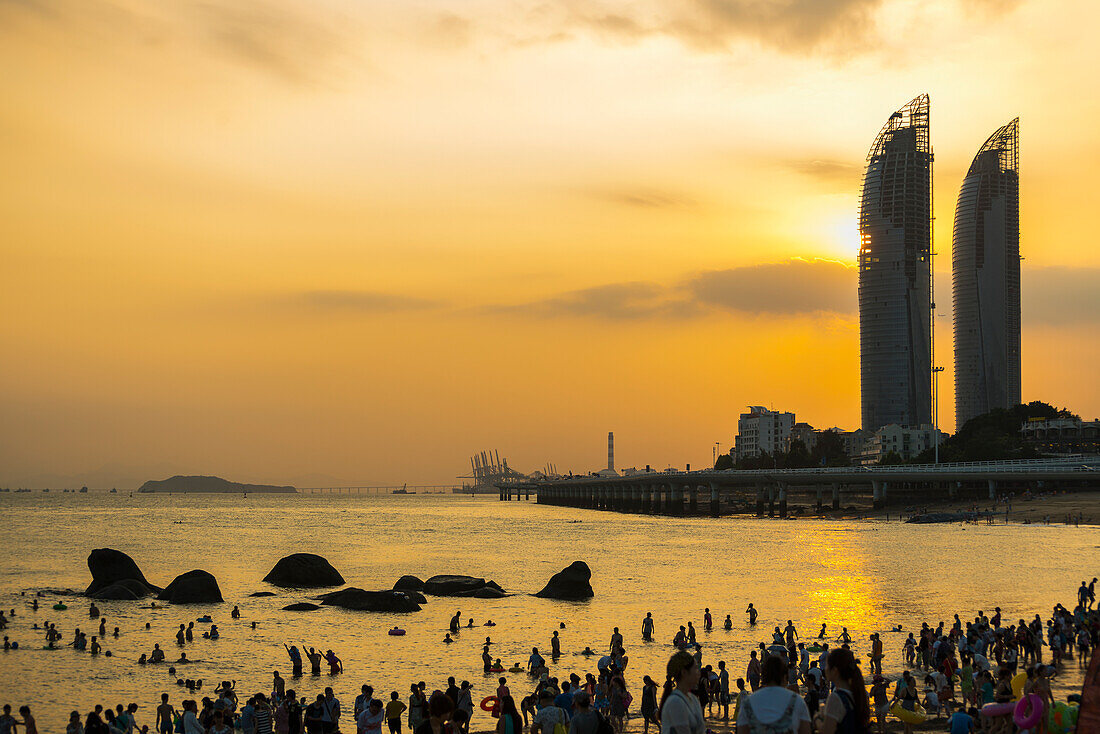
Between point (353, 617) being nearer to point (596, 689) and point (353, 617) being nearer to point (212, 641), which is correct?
point (212, 641)

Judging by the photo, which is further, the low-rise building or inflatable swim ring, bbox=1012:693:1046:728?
the low-rise building

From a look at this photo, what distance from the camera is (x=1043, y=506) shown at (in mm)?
107375

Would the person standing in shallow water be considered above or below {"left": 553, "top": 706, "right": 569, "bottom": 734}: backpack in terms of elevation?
above

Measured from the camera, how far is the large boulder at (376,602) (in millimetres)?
46188

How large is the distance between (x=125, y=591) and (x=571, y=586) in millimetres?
22739

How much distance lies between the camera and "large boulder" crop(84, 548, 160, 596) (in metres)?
54.6

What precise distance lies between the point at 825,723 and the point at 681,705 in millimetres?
1065

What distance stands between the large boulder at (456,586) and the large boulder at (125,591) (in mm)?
14618

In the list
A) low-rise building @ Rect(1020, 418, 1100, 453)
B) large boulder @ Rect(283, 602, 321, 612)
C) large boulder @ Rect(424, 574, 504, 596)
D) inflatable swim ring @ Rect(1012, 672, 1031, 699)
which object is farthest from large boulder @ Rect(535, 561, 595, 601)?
low-rise building @ Rect(1020, 418, 1100, 453)

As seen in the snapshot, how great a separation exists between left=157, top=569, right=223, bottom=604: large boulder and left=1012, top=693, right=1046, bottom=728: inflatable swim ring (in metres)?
44.5

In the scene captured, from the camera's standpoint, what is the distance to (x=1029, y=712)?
1184cm

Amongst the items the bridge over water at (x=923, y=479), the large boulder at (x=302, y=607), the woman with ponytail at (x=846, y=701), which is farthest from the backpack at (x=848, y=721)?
the bridge over water at (x=923, y=479)

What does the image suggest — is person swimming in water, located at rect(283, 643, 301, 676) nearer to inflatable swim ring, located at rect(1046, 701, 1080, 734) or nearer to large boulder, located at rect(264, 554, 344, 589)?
inflatable swim ring, located at rect(1046, 701, 1080, 734)

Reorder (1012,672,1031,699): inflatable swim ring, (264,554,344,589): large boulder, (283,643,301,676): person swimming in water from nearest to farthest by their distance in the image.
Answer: (1012,672,1031,699): inflatable swim ring
(283,643,301,676): person swimming in water
(264,554,344,589): large boulder
